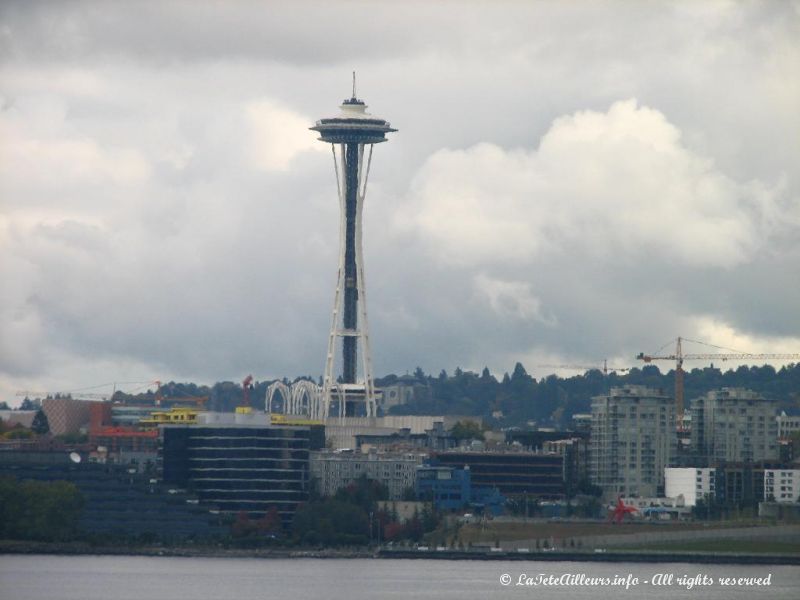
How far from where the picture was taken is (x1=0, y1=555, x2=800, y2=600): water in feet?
512

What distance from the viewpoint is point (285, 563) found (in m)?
193

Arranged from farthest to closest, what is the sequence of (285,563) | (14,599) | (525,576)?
(285,563) < (525,576) < (14,599)

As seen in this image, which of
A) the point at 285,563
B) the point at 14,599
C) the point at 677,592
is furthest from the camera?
the point at 285,563

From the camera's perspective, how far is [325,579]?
17075 centimetres

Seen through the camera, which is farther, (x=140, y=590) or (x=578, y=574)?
(x=578, y=574)

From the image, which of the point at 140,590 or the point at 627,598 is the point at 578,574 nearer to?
the point at 627,598

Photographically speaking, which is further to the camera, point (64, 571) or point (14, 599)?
point (64, 571)

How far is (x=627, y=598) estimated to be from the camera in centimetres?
15762

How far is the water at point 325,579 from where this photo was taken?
156000 mm

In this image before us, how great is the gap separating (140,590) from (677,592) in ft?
97.7

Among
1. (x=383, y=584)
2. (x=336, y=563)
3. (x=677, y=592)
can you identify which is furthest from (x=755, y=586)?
(x=336, y=563)

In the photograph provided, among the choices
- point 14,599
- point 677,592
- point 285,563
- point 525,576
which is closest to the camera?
point 14,599

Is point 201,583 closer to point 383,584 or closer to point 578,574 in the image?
point 383,584

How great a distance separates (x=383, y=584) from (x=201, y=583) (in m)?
10.1
